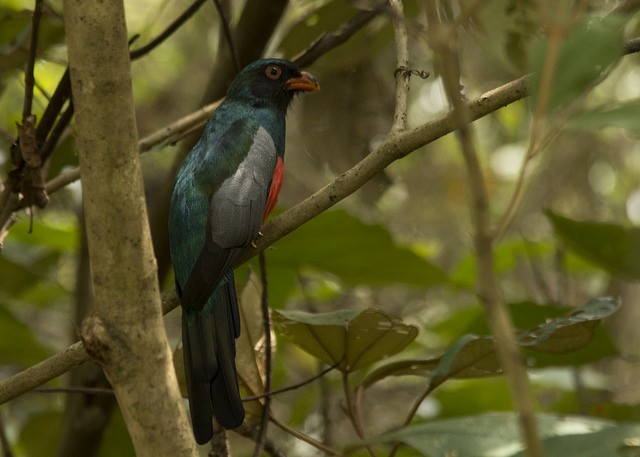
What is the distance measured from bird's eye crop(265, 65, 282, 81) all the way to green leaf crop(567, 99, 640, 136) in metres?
2.98

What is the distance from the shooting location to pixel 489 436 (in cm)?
121

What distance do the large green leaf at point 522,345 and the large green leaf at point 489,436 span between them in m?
0.93

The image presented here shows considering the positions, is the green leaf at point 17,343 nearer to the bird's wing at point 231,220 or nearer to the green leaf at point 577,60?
the bird's wing at point 231,220

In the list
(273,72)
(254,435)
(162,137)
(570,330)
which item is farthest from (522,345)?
(273,72)

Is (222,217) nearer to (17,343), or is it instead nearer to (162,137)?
(162,137)

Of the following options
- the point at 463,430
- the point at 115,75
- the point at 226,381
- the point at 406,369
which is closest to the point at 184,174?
the point at 226,381

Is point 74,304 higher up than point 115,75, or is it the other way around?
point 74,304

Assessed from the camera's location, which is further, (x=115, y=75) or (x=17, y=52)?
(x=17, y=52)

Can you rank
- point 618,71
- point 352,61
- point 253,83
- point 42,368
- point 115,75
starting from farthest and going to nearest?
point 618,71, point 253,83, point 352,61, point 42,368, point 115,75

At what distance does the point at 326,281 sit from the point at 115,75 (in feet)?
10.4

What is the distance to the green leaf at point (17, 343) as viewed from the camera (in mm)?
3703

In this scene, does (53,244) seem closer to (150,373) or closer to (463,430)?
(150,373)

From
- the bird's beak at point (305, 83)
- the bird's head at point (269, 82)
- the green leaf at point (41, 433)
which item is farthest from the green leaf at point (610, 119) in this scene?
the green leaf at point (41, 433)

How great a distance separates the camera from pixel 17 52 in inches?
132
